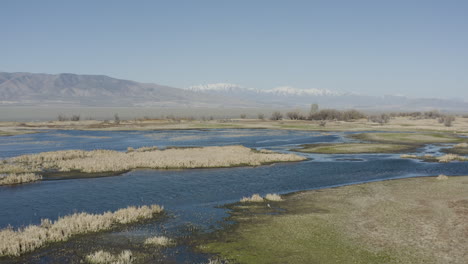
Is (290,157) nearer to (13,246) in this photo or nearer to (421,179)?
(421,179)

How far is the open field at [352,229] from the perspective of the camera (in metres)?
18.0

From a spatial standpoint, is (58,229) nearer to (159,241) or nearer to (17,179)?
(159,241)

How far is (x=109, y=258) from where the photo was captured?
17.4 metres

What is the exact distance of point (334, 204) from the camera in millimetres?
27703

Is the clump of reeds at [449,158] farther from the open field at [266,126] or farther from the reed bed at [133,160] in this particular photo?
the open field at [266,126]

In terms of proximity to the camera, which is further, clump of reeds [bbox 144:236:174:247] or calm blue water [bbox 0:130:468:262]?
calm blue water [bbox 0:130:468:262]

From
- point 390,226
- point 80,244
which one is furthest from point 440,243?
point 80,244

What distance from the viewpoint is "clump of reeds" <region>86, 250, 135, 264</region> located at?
56.4 ft

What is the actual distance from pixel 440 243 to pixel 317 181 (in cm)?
1857

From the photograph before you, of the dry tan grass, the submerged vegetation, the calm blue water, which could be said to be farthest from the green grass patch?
the dry tan grass

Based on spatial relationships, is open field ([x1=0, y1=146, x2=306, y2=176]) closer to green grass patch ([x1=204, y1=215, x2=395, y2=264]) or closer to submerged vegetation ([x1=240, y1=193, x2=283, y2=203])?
submerged vegetation ([x1=240, y1=193, x2=283, y2=203])

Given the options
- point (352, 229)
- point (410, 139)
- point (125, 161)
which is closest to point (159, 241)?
point (352, 229)

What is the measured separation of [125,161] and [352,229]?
31789 mm

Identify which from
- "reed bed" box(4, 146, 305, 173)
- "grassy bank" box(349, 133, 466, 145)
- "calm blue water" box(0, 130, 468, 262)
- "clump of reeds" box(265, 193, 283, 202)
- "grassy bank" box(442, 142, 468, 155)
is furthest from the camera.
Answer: "grassy bank" box(349, 133, 466, 145)
